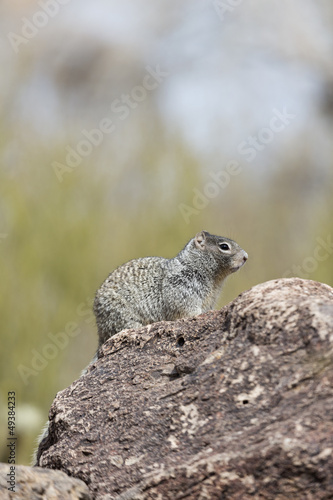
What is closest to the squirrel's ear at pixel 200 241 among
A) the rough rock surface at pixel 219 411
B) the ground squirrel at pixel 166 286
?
the ground squirrel at pixel 166 286

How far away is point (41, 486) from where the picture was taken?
10.9 ft

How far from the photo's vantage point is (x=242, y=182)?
12680 millimetres

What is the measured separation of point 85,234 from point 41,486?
7522 mm

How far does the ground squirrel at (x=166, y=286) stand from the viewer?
5914 mm

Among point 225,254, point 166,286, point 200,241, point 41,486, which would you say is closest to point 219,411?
point 41,486

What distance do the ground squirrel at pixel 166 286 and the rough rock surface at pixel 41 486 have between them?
7.86 ft

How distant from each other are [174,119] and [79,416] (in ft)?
29.1

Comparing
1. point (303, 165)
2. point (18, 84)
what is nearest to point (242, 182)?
point (303, 165)

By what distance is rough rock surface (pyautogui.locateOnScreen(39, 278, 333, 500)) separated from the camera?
2.99 m

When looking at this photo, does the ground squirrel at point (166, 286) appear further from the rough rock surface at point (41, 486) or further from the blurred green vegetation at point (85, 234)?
the blurred green vegetation at point (85, 234)

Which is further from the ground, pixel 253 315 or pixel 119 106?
pixel 119 106

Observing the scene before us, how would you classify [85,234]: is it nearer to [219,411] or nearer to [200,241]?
[200,241]

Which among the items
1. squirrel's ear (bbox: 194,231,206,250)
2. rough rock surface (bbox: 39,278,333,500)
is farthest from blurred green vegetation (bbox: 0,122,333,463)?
rough rock surface (bbox: 39,278,333,500)

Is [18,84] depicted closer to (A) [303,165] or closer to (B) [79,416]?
(A) [303,165]
